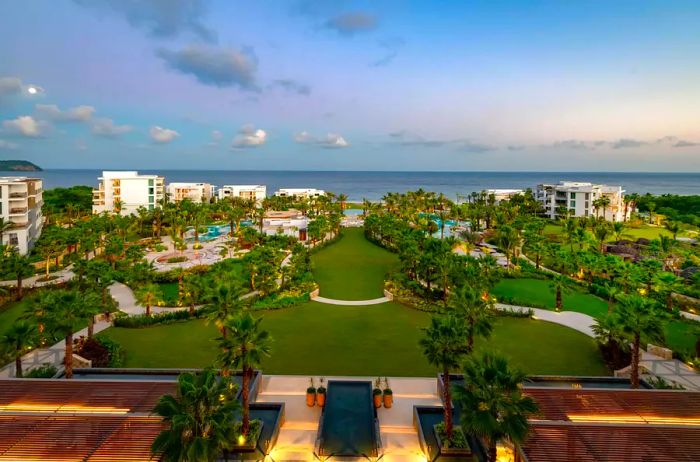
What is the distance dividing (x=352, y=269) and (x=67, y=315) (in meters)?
34.9

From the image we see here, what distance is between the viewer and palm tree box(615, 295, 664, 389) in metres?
21.4

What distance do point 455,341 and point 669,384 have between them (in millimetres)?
16632

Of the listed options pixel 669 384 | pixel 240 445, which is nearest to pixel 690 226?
pixel 669 384

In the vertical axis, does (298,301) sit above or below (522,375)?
below

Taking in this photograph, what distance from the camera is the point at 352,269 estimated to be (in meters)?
52.5

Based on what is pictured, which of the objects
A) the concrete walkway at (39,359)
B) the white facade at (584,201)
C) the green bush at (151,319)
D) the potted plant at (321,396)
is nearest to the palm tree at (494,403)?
the potted plant at (321,396)

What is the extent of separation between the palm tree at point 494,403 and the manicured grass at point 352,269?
25.9m

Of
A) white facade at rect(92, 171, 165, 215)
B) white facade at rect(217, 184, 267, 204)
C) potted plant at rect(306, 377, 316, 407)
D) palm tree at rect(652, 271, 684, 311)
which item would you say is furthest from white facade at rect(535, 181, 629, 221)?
white facade at rect(92, 171, 165, 215)

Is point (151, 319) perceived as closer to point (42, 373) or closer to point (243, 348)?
point (42, 373)

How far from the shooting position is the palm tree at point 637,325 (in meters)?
21.4

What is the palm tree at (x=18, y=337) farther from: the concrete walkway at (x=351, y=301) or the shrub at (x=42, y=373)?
the concrete walkway at (x=351, y=301)

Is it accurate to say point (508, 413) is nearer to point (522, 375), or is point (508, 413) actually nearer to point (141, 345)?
point (522, 375)

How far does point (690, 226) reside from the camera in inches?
3187

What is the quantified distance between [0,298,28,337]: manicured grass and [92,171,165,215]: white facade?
188 ft
